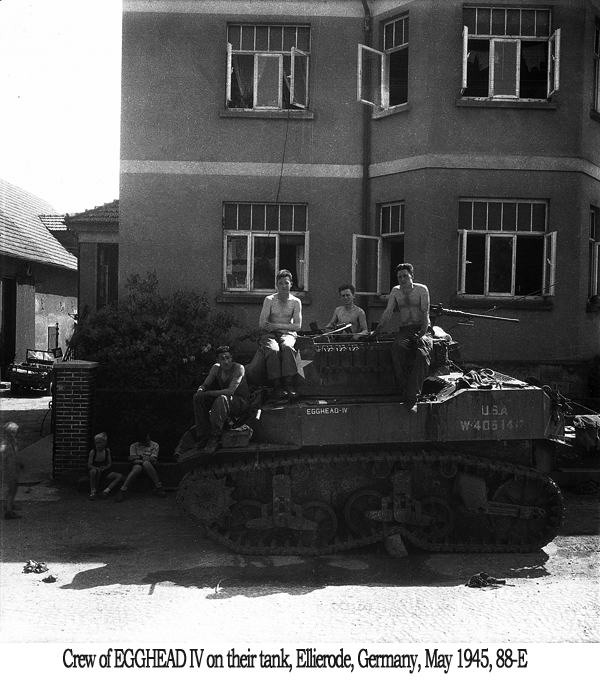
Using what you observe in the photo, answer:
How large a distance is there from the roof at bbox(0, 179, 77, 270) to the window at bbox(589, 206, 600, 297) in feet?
53.8

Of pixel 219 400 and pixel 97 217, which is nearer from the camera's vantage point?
pixel 219 400

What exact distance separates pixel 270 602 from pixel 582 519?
5033mm

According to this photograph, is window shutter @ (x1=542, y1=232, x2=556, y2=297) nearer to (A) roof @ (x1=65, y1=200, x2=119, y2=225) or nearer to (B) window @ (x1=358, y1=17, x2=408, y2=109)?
(B) window @ (x1=358, y1=17, x2=408, y2=109)

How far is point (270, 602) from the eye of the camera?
7.00 metres

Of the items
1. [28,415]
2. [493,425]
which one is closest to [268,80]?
[493,425]

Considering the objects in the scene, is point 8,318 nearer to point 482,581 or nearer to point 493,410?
point 493,410

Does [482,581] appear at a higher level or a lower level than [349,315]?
lower

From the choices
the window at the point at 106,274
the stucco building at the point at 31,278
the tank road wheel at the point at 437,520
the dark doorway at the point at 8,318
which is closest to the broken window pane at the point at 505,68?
the tank road wheel at the point at 437,520

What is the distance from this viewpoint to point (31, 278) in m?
25.8

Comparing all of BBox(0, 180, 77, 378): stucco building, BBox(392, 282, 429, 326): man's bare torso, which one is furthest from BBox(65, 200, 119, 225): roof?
BBox(392, 282, 429, 326): man's bare torso

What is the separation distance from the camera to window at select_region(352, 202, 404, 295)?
1352 cm

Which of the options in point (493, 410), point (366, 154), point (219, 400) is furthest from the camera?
point (366, 154)

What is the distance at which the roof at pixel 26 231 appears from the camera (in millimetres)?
23675

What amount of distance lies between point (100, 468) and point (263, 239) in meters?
5.29
